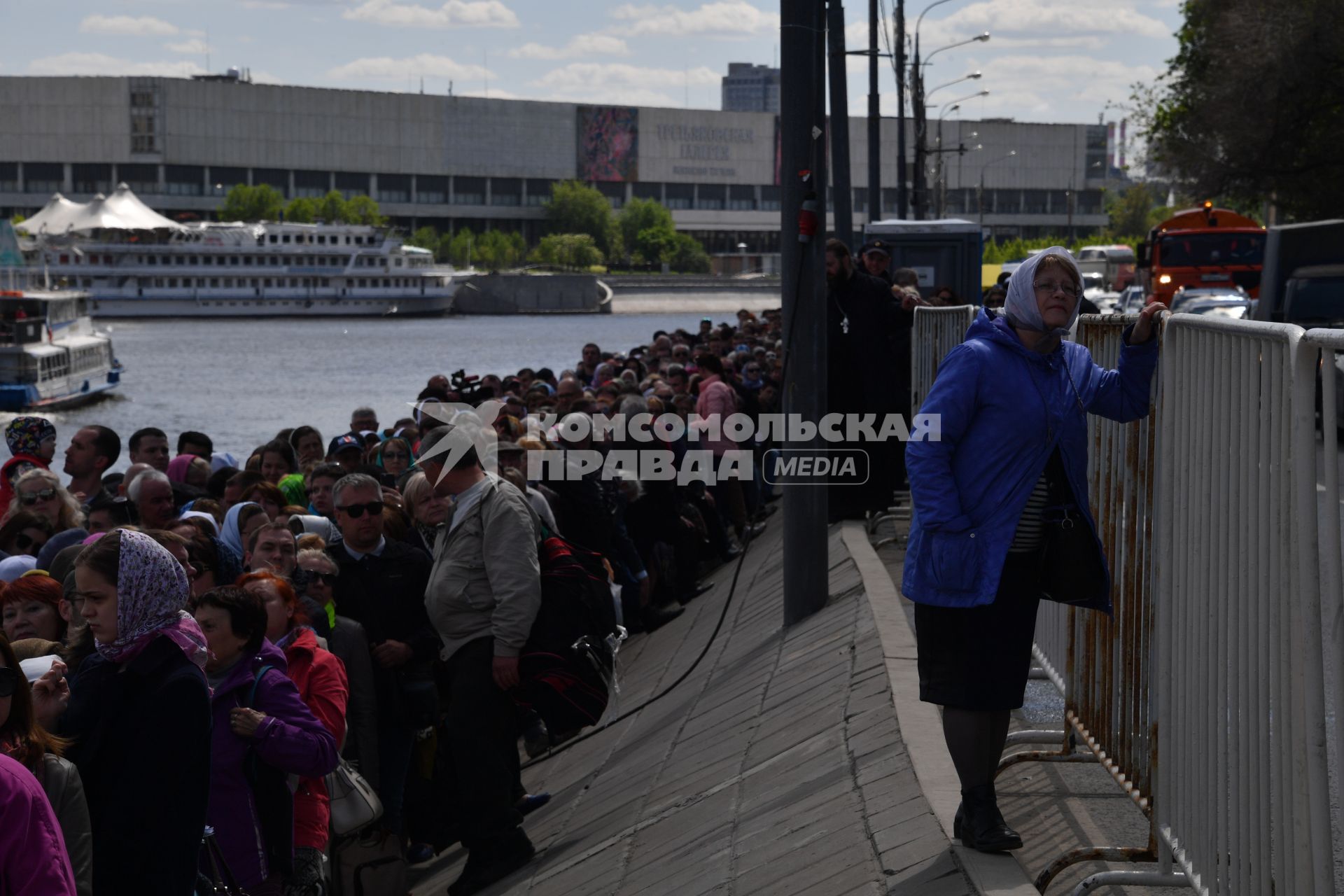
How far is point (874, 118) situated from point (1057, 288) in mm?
26244

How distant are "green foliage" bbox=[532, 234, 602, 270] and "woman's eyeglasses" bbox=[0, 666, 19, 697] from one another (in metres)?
121

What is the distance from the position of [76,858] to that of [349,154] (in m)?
120

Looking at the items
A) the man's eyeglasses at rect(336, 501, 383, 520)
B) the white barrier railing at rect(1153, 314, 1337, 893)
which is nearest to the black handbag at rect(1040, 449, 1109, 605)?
the white barrier railing at rect(1153, 314, 1337, 893)

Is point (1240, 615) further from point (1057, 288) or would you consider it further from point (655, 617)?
point (655, 617)

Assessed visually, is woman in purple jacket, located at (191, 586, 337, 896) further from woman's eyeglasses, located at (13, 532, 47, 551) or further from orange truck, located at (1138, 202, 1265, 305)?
orange truck, located at (1138, 202, 1265, 305)

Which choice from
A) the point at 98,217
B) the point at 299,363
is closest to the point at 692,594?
the point at 299,363

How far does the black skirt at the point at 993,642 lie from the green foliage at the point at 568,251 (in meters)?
120

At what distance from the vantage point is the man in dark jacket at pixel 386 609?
6.49 metres

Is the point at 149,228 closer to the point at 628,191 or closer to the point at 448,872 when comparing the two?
the point at 628,191

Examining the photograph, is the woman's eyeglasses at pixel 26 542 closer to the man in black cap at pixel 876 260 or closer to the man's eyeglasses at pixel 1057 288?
the man's eyeglasses at pixel 1057 288

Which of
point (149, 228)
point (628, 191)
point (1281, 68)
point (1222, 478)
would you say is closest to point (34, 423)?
point (1222, 478)

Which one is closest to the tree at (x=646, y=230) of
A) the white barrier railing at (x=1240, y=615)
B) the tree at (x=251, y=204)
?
the tree at (x=251, y=204)

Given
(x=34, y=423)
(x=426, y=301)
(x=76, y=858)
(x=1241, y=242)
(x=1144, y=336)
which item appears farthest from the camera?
(x=426, y=301)

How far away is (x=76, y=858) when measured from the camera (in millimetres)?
3297
